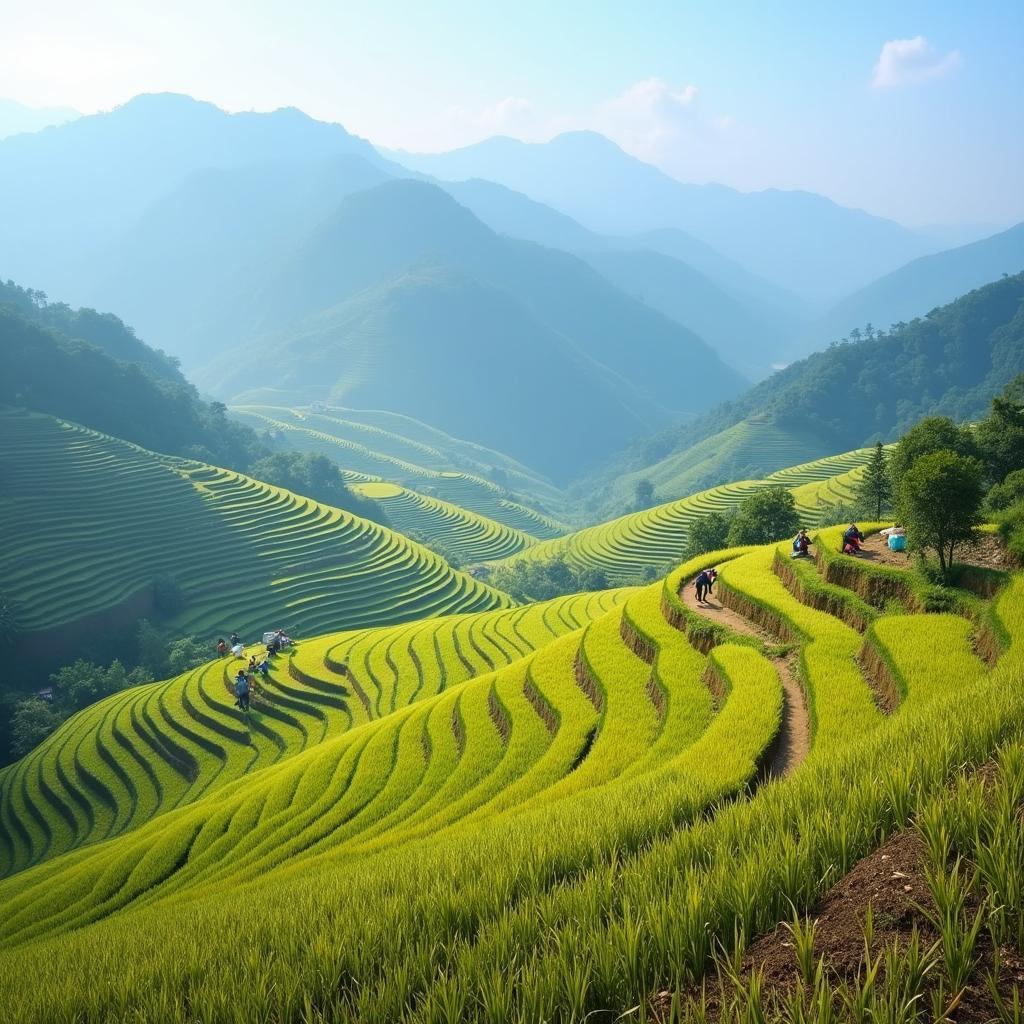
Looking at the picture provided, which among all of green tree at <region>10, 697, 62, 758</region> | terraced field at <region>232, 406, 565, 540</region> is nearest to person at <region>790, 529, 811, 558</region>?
green tree at <region>10, 697, 62, 758</region>

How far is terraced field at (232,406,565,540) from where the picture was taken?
5536 inches

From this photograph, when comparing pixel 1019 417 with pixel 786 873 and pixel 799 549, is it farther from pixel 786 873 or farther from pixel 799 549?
pixel 786 873

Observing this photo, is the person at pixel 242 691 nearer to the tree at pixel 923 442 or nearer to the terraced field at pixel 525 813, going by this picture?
the terraced field at pixel 525 813

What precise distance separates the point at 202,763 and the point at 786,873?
30.1 meters

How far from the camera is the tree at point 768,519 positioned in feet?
107

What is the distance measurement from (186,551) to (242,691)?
35017 millimetres

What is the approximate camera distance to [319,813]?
16.3 meters

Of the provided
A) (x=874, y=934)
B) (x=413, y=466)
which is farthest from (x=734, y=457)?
(x=874, y=934)

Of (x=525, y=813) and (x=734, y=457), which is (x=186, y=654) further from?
(x=734, y=457)

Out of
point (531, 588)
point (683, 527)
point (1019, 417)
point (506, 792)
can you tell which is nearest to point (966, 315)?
point (683, 527)

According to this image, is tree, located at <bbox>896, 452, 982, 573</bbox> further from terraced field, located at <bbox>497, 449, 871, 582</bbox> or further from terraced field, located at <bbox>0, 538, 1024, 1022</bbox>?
terraced field, located at <bbox>497, 449, 871, 582</bbox>

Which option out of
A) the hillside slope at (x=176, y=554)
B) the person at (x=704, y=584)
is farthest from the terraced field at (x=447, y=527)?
the person at (x=704, y=584)

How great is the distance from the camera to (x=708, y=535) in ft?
130

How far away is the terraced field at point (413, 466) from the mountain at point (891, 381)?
3866 centimetres
